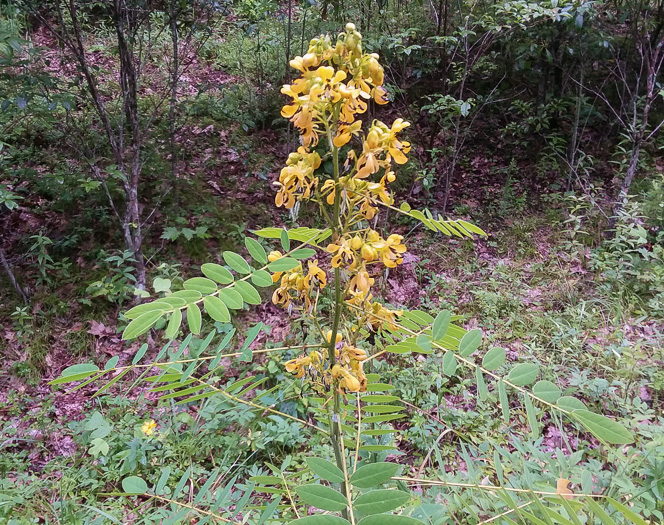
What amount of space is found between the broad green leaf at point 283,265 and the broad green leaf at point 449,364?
359 millimetres

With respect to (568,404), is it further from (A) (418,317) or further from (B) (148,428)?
(B) (148,428)

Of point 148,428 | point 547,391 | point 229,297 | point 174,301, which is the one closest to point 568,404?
point 547,391

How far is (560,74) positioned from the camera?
4418 millimetres

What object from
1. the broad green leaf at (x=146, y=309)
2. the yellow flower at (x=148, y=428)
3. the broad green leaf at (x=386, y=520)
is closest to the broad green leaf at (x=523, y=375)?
the broad green leaf at (x=386, y=520)

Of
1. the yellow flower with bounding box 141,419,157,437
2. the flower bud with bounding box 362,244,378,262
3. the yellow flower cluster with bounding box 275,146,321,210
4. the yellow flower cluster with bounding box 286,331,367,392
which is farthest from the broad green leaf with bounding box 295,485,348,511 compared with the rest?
the yellow flower with bounding box 141,419,157,437

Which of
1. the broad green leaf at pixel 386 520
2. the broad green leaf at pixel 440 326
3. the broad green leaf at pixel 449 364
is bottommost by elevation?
the broad green leaf at pixel 386 520

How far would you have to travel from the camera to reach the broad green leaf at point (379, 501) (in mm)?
646

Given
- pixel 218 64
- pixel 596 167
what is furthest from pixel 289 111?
pixel 218 64

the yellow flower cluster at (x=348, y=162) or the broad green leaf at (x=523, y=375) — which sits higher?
the yellow flower cluster at (x=348, y=162)

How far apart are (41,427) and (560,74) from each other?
568cm

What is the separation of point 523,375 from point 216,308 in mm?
623

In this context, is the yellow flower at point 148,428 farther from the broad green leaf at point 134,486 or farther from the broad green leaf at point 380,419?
the broad green leaf at point 380,419

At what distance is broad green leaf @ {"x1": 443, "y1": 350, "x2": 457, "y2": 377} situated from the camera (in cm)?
77

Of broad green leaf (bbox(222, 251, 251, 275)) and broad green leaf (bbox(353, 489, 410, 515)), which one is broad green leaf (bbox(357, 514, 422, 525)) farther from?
broad green leaf (bbox(222, 251, 251, 275))
